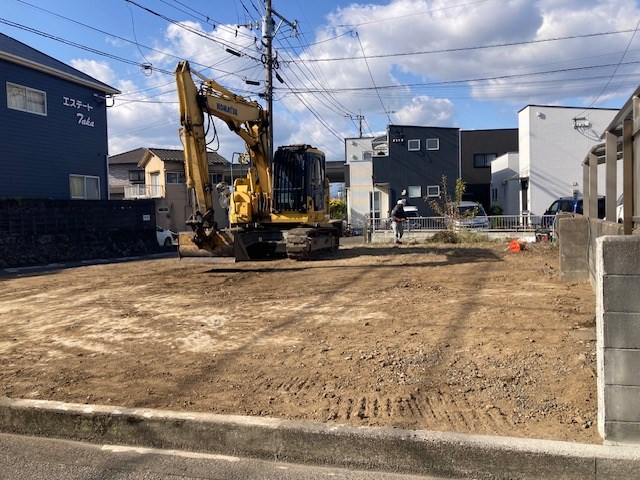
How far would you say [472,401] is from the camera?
444 centimetres

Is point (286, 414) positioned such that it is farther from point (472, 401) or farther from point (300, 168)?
point (300, 168)

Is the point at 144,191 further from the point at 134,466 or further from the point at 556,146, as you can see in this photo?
the point at 134,466

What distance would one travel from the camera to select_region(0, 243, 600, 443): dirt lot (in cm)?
442

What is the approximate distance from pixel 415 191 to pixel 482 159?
11.8 metres

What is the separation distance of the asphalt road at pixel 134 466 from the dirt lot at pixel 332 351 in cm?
47

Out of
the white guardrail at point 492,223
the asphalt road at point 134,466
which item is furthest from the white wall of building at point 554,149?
the asphalt road at point 134,466

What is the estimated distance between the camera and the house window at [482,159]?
46116 mm

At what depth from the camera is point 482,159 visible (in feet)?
152

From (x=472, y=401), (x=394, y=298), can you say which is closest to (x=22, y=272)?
(x=394, y=298)

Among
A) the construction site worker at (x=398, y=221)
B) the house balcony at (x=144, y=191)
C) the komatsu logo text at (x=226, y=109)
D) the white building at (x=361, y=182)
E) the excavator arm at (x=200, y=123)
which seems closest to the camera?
the excavator arm at (x=200, y=123)

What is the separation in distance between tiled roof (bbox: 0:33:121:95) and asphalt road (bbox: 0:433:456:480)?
21004mm

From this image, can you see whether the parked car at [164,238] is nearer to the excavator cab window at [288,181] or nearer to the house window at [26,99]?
the house window at [26,99]

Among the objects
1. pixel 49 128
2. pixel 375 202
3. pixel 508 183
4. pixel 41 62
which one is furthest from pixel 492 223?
pixel 41 62

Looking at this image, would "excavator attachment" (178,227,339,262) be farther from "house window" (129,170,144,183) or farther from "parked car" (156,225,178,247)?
"house window" (129,170,144,183)
